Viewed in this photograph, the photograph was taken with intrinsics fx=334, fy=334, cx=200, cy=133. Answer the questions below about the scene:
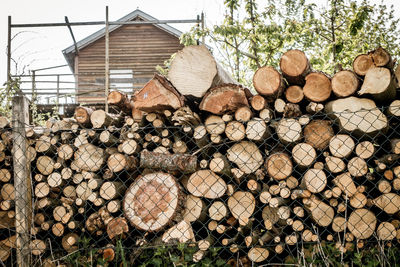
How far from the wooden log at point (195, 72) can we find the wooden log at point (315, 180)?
3.23 ft

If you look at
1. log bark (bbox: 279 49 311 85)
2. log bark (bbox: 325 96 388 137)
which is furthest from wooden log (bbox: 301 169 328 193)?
log bark (bbox: 279 49 311 85)

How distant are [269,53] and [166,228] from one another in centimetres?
459

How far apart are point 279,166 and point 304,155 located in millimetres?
194

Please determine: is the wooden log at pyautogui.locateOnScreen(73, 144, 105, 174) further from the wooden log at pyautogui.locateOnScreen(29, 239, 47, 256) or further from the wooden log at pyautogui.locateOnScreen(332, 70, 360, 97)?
the wooden log at pyautogui.locateOnScreen(332, 70, 360, 97)

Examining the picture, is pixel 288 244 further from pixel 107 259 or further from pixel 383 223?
pixel 107 259

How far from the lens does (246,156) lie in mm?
2484

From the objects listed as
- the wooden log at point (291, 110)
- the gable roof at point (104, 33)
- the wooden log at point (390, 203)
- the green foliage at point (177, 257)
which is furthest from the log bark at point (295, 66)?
the gable roof at point (104, 33)

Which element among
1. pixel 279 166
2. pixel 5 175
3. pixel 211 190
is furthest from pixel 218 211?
pixel 5 175

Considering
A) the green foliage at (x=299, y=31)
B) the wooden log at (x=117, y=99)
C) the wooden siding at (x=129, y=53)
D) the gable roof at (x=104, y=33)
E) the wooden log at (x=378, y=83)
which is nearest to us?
the wooden log at (x=378, y=83)

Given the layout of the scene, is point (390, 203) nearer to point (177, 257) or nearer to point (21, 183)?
point (177, 257)

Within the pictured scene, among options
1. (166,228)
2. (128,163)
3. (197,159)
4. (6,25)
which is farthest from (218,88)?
(6,25)

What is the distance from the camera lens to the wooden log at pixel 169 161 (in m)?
2.47

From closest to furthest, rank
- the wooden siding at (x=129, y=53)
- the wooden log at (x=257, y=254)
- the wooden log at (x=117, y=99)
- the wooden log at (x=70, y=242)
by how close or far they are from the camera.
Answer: the wooden log at (x=257, y=254) → the wooden log at (x=70, y=242) → the wooden log at (x=117, y=99) → the wooden siding at (x=129, y=53)

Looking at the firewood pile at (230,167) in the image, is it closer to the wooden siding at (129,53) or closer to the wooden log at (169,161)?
the wooden log at (169,161)
